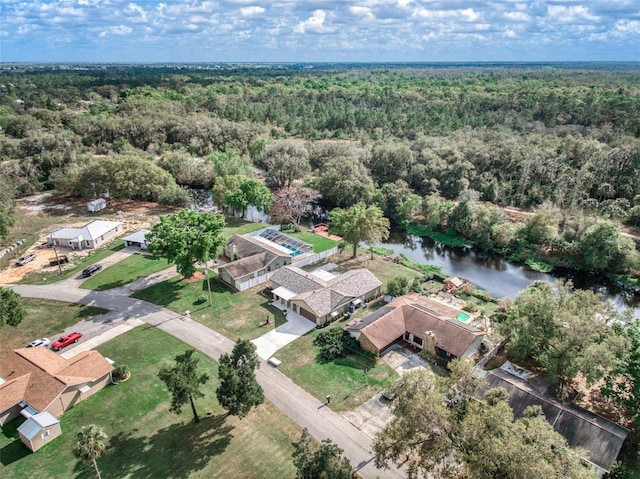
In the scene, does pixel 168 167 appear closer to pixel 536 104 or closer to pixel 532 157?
pixel 532 157

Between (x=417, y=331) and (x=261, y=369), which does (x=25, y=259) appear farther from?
(x=417, y=331)

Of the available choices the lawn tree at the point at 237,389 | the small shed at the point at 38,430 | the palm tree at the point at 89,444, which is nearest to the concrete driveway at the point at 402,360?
the lawn tree at the point at 237,389

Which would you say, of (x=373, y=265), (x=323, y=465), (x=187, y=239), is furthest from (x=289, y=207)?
(x=323, y=465)

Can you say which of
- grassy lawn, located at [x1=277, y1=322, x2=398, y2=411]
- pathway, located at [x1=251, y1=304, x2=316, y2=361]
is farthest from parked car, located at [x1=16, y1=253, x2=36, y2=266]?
grassy lawn, located at [x1=277, y1=322, x2=398, y2=411]

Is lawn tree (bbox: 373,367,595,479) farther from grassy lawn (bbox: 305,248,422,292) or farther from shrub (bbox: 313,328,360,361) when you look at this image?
grassy lawn (bbox: 305,248,422,292)

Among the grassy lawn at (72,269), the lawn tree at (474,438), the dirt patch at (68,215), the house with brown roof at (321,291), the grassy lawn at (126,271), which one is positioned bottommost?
the grassy lawn at (126,271)

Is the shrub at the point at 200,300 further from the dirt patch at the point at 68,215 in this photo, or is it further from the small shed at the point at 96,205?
the small shed at the point at 96,205
